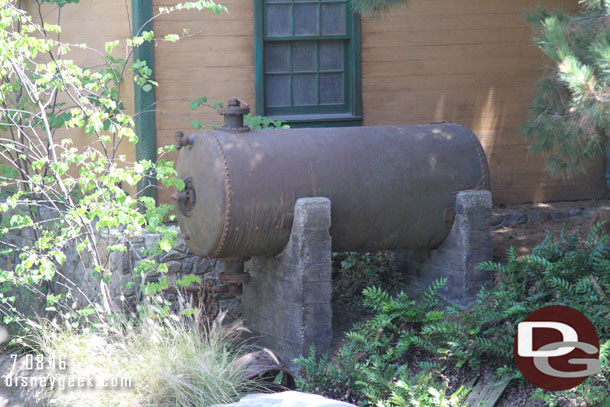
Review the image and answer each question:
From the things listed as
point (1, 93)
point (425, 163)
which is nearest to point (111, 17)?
point (1, 93)

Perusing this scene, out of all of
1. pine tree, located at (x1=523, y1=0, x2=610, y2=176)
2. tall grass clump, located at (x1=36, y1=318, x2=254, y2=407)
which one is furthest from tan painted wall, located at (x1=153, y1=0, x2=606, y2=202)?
tall grass clump, located at (x1=36, y1=318, x2=254, y2=407)

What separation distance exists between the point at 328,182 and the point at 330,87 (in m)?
2.13

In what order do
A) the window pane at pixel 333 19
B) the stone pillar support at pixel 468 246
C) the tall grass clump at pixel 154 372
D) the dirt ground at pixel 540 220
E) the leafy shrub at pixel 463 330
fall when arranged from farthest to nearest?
the window pane at pixel 333 19, the dirt ground at pixel 540 220, the stone pillar support at pixel 468 246, the leafy shrub at pixel 463 330, the tall grass clump at pixel 154 372

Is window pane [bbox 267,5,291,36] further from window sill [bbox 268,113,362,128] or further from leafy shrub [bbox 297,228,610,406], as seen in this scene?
leafy shrub [bbox 297,228,610,406]

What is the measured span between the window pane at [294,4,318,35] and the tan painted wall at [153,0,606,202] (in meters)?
0.47

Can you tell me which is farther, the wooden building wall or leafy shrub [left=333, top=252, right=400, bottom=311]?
the wooden building wall

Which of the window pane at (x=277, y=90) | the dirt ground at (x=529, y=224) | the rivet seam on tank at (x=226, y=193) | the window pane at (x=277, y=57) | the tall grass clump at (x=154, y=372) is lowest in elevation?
the tall grass clump at (x=154, y=372)

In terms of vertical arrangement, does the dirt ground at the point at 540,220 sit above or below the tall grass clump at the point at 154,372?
above

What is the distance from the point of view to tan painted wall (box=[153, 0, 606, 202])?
7.71 metres

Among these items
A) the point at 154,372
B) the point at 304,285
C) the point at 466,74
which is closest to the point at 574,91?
the point at 304,285

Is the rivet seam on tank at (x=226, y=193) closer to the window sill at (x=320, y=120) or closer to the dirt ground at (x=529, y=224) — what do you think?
the dirt ground at (x=529, y=224)

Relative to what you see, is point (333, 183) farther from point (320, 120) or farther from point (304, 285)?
point (320, 120)

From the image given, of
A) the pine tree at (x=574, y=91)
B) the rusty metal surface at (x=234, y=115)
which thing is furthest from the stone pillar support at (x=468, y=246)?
the rusty metal surface at (x=234, y=115)

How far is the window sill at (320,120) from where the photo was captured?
804cm
